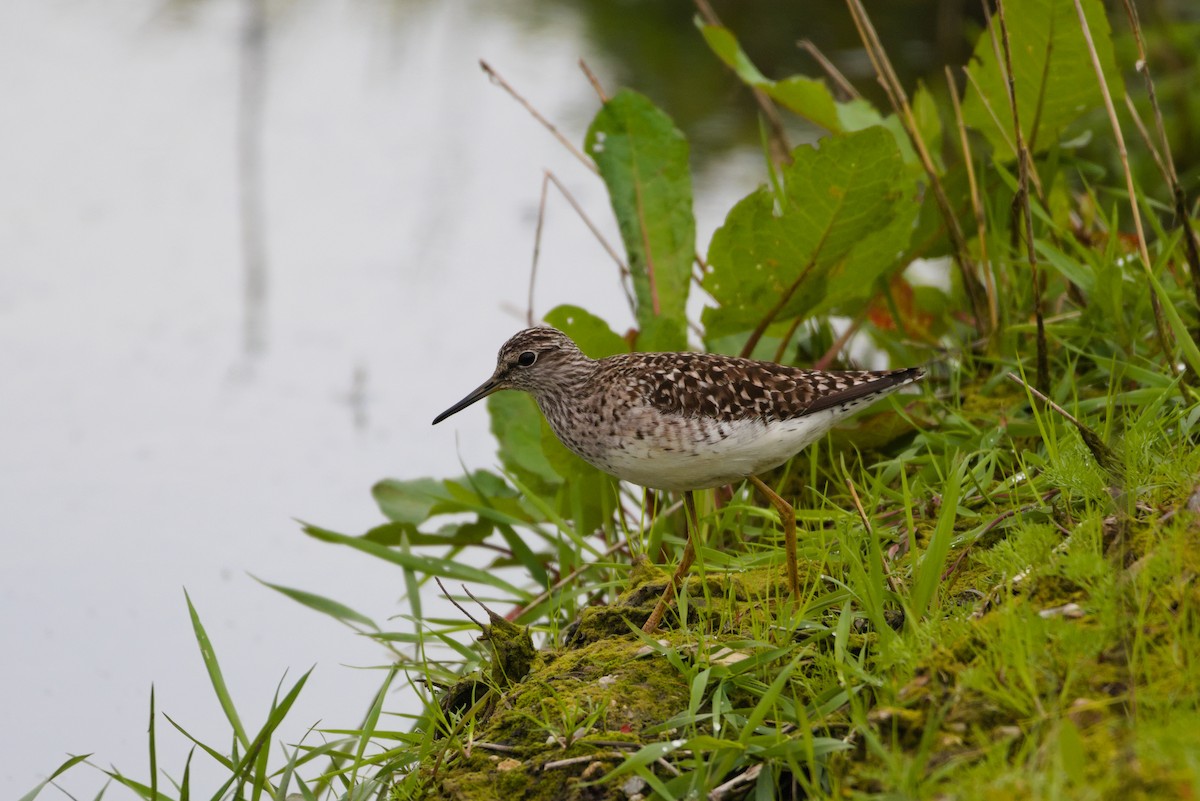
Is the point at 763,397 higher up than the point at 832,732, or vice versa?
the point at 763,397

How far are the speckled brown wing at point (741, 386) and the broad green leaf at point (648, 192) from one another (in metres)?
1.28

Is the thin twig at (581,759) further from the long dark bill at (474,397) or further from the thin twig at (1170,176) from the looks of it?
the thin twig at (1170,176)

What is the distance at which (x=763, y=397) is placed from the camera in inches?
170

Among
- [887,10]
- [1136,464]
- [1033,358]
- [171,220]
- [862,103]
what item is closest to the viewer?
[1136,464]

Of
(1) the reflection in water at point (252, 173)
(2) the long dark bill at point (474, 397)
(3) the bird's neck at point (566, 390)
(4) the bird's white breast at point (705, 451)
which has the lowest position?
(4) the bird's white breast at point (705, 451)

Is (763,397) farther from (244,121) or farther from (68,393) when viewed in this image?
(244,121)

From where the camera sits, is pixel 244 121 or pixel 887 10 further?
pixel 887 10

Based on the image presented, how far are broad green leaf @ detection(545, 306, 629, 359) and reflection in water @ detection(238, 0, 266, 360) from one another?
2.55 meters

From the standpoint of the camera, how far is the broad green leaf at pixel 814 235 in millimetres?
5043

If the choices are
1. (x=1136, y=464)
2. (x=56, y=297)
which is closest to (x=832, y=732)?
(x=1136, y=464)

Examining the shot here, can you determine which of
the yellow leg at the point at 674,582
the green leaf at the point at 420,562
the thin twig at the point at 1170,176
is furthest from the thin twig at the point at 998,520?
the green leaf at the point at 420,562

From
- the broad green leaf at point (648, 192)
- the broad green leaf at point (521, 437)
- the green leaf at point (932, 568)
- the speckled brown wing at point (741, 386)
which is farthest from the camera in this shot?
the broad green leaf at point (648, 192)

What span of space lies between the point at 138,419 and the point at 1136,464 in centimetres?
485

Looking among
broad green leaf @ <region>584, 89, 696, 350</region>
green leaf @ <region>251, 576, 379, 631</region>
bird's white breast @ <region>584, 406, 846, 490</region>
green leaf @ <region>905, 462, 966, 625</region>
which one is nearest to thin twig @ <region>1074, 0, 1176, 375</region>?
bird's white breast @ <region>584, 406, 846, 490</region>
